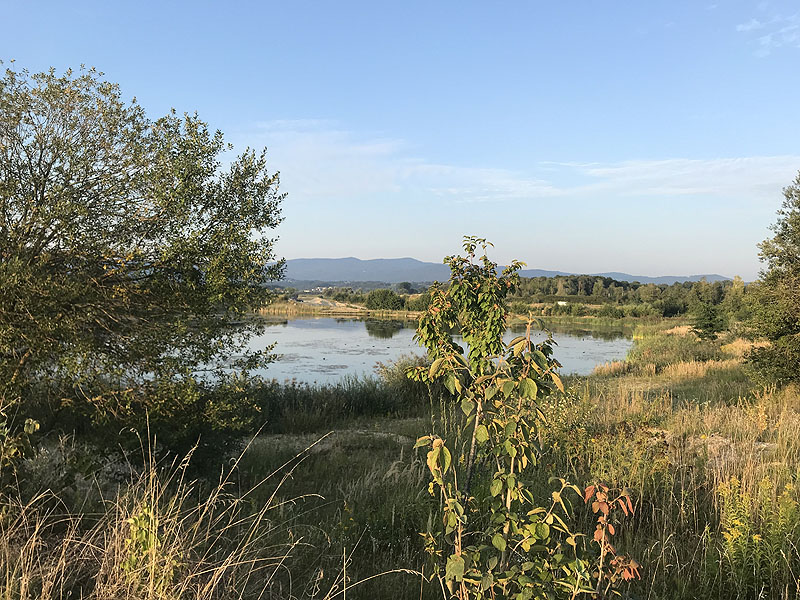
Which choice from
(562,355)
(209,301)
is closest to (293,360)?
(562,355)

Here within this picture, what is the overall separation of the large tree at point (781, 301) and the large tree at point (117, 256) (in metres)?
9.81

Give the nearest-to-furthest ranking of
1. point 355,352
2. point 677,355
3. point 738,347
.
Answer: point 677,355
point 738,347
point 355,352

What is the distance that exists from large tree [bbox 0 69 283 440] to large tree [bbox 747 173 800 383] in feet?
32.2

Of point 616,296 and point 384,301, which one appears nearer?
point 384,301

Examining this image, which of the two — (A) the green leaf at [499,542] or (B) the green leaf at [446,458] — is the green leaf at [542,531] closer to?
(A) the green leaf at [499,542]

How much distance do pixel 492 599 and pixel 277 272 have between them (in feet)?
16.1

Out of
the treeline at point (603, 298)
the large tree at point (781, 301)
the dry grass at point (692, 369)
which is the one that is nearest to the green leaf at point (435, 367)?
the large tree at point (781, 301)

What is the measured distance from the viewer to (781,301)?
981 cm

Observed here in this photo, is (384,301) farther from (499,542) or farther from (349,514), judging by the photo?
(499,542)

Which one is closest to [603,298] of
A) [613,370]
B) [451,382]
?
[613,370]

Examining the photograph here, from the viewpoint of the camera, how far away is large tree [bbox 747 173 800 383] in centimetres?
981

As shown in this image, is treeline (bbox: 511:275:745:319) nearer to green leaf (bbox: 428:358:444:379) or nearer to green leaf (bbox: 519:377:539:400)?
green leaf (bbox: 428:358:444:379)

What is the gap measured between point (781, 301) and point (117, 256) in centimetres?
1129

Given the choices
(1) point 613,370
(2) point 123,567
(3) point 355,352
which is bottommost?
(3) point 355,352
